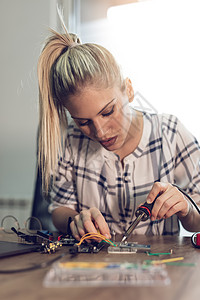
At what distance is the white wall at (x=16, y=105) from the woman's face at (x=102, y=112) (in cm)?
141

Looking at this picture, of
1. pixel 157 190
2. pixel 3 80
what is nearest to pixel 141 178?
pixel 157 190

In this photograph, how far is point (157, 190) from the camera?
0.84 meters

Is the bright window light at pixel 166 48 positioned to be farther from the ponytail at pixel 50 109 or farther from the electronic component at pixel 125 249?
the electronic component at pixel 125 249

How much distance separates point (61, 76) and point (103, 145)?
9.6 inches

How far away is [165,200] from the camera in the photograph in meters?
0.84

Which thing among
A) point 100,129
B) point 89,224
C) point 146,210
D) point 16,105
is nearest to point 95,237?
point 89,224

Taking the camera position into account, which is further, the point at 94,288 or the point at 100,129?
the point at 100,129

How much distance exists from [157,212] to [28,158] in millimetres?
1724

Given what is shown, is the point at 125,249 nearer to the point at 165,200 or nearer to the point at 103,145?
the point at 165,200

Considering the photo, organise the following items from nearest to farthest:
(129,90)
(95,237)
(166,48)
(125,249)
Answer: (125,249), (95,237), (129,90), (166,48)

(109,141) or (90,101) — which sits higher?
(90,101)

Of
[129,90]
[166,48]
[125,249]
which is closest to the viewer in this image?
[125,249]

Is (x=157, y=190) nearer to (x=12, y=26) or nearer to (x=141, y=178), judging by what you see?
(x=141, y=178)

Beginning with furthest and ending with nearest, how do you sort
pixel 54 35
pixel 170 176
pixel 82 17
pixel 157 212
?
1. pixel 82 17
2. pixel 170 176
3. pixel 54 35
4. pixel 157 212
